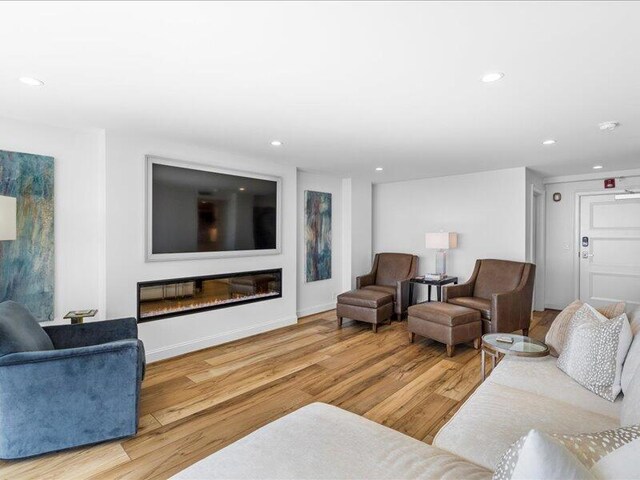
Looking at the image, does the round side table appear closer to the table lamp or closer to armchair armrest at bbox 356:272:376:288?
the table lamp

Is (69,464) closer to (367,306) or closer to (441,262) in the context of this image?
(367,306)

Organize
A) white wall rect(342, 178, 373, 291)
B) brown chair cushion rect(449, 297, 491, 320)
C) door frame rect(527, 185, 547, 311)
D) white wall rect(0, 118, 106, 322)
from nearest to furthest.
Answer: white wall rect(0, 118, 106, 322) < brown chair cushion rect(449, 297, 491, 320) < door frame rect(527, 185, 547, 311) < white wall rect(342, 178, 373, 291)

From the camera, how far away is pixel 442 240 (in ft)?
15.4

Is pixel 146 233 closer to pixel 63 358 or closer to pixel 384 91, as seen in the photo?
pixel 63 358

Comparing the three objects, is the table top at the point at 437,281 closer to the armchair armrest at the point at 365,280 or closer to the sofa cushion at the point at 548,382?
the armchair armrest at the point at 365,280

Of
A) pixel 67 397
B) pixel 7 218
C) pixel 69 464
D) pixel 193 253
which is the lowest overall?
pixel 69 464

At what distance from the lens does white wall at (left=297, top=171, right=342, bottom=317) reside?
491 centimetres

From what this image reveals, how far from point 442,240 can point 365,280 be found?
1.24 meters

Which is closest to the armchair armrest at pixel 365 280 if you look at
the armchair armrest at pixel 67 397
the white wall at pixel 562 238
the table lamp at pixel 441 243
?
the table lamp at pixel 441 243

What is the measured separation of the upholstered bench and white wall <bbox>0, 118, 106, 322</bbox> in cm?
310

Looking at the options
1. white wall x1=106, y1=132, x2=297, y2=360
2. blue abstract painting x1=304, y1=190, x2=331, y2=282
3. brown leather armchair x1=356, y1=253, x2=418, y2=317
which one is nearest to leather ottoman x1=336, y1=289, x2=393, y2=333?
brown leather armchair x1=356, y1=253, x2=418, y2=317

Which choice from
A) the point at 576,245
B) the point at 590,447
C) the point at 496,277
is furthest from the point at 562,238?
the point at 590,447

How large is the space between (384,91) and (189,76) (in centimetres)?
118

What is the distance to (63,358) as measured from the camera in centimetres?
189
